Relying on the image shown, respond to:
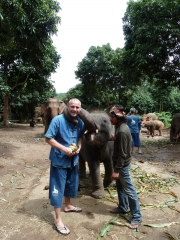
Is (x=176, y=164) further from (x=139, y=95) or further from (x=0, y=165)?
(x=139, y=95)

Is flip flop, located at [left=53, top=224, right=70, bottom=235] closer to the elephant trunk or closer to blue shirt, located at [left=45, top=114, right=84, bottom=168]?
blue shirt, located at [left=45, top=114, right=84, bottom=168]

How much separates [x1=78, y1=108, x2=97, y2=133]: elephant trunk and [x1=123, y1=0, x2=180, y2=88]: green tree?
7631mm

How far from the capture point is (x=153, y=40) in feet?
32.9

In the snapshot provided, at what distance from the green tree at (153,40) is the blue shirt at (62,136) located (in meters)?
7.97

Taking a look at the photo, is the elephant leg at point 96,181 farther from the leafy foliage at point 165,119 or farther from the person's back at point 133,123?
the leafy foliage at point 165,119

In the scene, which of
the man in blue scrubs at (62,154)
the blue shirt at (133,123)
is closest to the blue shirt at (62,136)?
the man in blue scrubs at (62,154)

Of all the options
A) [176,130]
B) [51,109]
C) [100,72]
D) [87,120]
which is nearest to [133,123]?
[51,109]

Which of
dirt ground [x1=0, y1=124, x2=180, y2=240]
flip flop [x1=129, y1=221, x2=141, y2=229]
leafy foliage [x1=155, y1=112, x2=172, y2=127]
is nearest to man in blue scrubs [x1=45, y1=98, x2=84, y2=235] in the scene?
dirt ground [x1=0, y1=124, x2=180, y2=240]

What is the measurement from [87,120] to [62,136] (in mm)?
470

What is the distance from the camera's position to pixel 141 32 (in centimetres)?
1005

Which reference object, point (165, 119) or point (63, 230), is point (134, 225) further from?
point (165, 119)

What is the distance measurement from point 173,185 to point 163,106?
27.3m

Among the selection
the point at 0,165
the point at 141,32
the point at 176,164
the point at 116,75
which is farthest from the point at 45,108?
the point at 116,75

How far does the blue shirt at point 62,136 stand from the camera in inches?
121
